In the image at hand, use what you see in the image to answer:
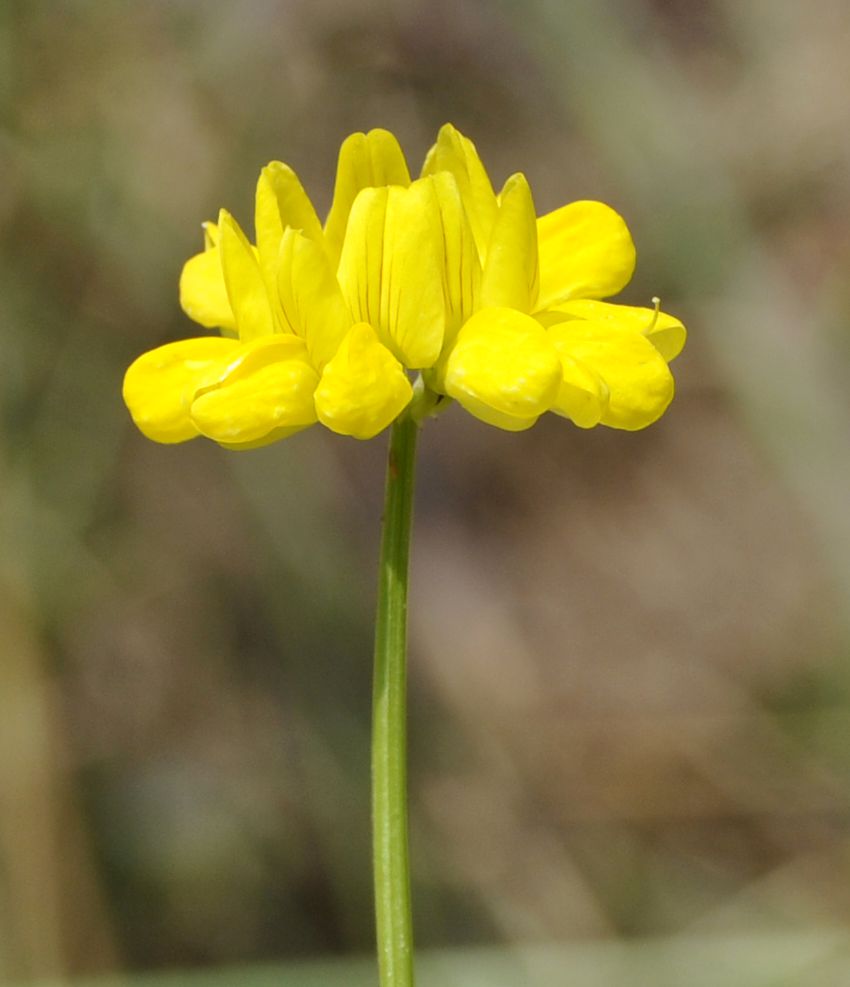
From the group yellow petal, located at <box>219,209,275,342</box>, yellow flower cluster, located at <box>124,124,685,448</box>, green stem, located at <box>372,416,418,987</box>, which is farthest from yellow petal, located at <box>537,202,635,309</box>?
green stem, located at <box>372,416,418,987</box>

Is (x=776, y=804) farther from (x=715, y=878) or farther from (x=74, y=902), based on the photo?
(x=74, y=902)

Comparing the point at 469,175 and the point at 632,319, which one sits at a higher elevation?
the point at 469,175

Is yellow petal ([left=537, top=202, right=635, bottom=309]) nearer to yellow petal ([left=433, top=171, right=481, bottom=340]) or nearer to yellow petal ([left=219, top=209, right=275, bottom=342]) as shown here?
yellow petal ([left=433, top=171, right=481, bottom=340])

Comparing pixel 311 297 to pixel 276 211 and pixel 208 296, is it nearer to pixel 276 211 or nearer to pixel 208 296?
pixel 276 211

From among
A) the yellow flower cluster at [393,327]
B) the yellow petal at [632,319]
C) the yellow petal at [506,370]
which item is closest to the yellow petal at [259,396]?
the yellow flower cluster at [393,327]

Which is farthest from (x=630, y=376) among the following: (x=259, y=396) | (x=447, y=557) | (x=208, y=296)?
(x=447, y=557)

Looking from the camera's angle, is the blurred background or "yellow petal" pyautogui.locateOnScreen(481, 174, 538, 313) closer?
"yellow petal" pyautogui.locateOnScreen(481, 174, 538, 313)

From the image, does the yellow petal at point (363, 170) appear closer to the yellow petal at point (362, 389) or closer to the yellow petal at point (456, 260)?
the yellow petal at point (456, 260)
